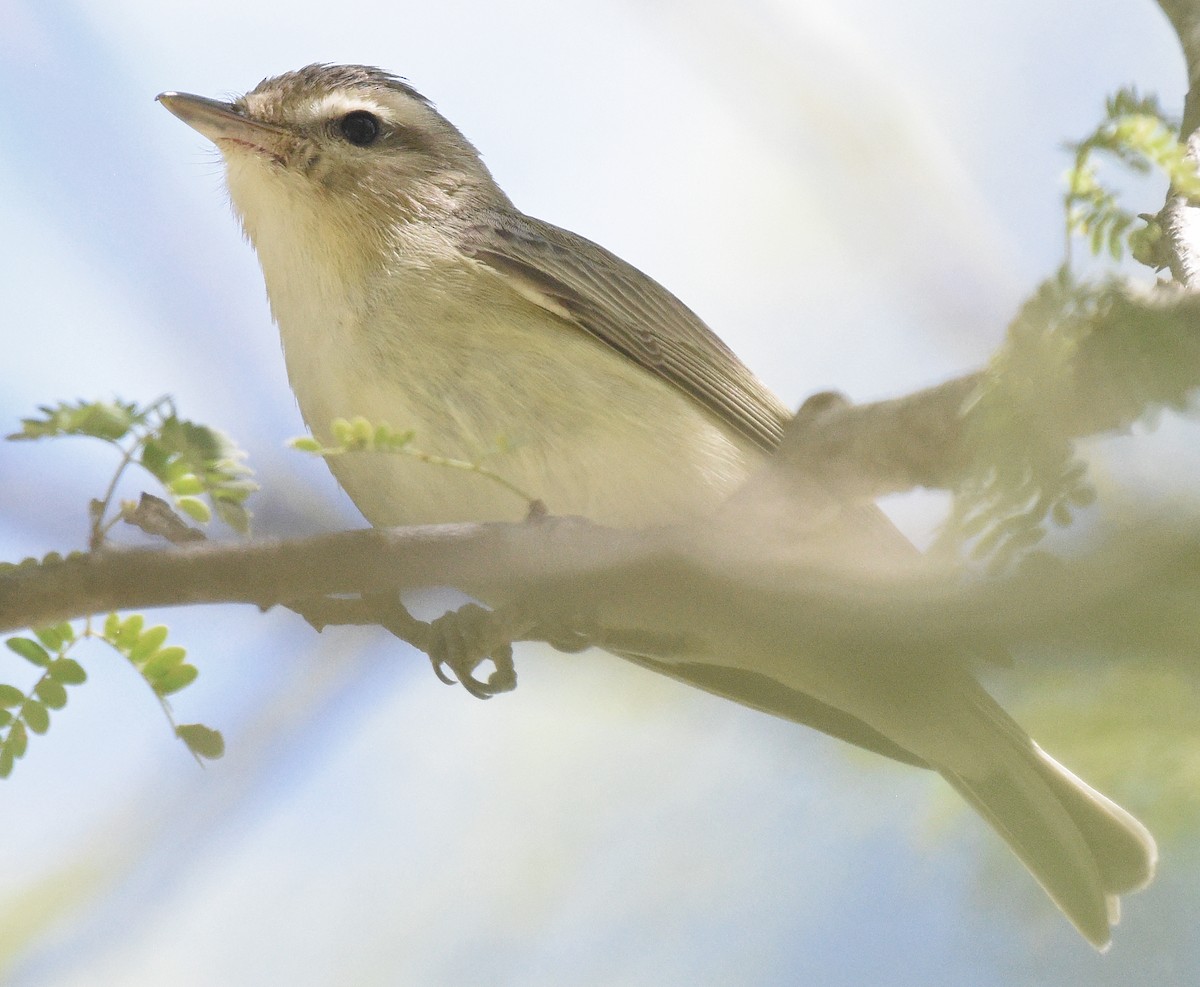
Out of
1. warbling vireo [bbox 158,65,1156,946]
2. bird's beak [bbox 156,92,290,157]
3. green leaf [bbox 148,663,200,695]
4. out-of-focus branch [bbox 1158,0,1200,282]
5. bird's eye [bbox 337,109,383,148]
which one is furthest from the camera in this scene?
bird's eye [bbox 337,109,383,148]

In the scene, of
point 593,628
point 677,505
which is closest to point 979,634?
point 593,628

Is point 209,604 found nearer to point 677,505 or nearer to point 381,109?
point 677,505

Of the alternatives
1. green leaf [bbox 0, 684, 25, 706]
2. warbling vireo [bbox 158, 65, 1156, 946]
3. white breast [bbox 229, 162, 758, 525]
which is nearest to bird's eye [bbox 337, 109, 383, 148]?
warbling vireo [bbox 158, 65, 1156, 946]

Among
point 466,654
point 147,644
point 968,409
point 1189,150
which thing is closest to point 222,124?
point 466,654

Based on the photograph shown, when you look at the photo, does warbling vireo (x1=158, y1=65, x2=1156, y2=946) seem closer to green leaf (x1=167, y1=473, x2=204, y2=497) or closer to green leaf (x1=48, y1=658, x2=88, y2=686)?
green leaf (x1=167, y1=473, x2=204, y2=497)

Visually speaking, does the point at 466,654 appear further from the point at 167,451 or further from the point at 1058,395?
the point at 1058,395
